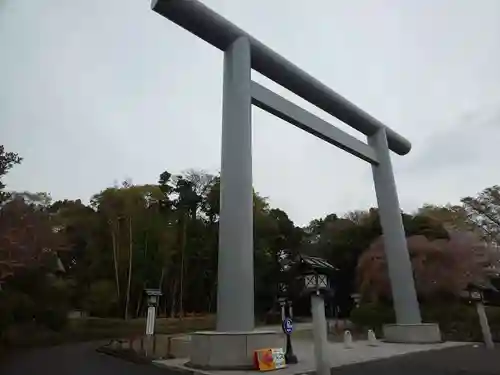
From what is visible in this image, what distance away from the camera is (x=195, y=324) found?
2106cm

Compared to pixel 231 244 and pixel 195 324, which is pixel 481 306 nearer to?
pixel 231 244

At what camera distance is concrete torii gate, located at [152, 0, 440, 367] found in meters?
7.31

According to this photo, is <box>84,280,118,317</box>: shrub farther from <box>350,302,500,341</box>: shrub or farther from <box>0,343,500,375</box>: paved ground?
<box>350,302,500,341</box>: shrub

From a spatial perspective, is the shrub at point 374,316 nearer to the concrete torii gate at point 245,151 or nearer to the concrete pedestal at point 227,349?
the concrete torii gate at point 245,151

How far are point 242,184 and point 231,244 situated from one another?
1.27 metres

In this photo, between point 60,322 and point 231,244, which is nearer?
point 231,244

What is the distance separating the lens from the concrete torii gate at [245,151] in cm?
731

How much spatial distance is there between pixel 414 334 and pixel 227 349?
25.2ft

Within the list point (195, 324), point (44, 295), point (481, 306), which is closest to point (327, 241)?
point (195, 324)

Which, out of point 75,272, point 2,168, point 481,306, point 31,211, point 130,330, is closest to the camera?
point 481,306

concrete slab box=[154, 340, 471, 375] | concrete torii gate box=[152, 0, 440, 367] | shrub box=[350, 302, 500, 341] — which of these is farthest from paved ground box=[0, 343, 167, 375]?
shrub box=[350, 302, 500, 341]

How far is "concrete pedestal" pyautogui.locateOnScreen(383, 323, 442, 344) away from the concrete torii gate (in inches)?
1.2

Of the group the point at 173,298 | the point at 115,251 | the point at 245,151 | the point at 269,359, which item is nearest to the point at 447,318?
the point at 269,359

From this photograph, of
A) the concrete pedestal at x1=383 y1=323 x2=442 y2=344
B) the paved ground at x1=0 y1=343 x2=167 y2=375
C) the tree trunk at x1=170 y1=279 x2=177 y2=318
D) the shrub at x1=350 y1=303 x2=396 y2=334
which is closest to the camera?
the paved ground at x1=0 y1=343 x2=167 y2=375
